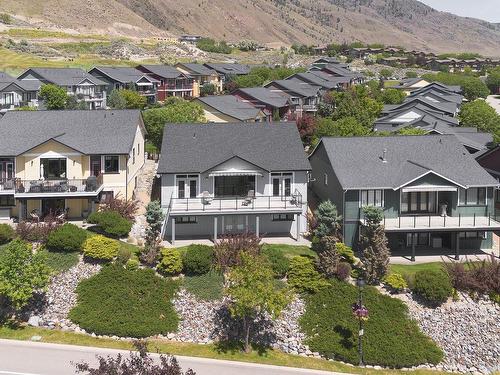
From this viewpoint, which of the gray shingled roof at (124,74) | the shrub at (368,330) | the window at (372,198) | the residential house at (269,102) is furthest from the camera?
the gray shingled roof at (124,74)

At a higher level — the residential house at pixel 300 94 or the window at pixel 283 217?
the residential house at pixel 300 94

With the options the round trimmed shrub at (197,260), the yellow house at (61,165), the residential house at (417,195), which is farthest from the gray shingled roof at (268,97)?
the round trimmed shrub at (197,260)

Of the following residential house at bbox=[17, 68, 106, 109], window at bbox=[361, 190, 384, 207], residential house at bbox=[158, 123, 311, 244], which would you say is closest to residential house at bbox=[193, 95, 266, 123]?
residential house at bbox=[17, 68, 106, 109]

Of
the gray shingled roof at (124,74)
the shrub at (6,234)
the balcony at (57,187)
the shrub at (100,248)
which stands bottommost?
the shrub at (100,248)

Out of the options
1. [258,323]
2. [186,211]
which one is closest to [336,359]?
[258,323]

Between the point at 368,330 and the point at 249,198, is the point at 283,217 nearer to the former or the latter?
the point at 249,198

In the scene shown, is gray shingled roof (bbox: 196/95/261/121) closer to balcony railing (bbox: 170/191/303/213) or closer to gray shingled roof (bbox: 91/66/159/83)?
gray shingled roof (bbox: 91/66/159/83)

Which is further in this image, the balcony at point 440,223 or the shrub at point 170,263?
the balcony at point 440,223

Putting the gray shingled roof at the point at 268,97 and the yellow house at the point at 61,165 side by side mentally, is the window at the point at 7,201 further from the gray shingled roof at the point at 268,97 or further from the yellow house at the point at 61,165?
the gray shingled roof at the point at 268,97

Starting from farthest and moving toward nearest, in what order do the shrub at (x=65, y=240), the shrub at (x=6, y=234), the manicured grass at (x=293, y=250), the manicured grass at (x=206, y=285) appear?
the manicured grass at (x=293, y=250)
the shrub at (x=6, y=234)
the shrub at (x=65, y=240)
the manicured grass at (x=206, y=285)
